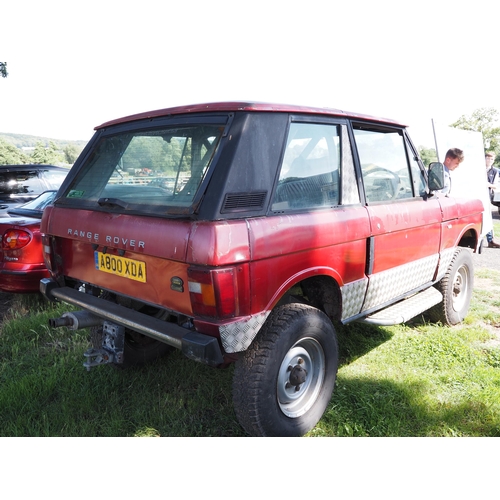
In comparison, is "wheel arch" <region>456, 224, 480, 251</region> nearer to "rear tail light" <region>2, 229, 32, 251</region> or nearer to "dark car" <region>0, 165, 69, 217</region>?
"rear tail light" <region>2, 229, 32, 251</region>

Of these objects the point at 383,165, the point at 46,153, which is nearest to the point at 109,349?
the point at 383,165

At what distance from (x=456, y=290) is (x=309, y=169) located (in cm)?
271

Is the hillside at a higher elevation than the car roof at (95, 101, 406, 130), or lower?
higher

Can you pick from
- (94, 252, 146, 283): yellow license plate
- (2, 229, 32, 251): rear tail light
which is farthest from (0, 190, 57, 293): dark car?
(94, 252, 146, 283): yellow license plate

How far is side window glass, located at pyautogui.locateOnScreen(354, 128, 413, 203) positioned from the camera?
301 centimetres

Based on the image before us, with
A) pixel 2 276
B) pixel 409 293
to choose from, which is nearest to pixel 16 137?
pixel 2 276

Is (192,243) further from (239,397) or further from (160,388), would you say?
(160,388)

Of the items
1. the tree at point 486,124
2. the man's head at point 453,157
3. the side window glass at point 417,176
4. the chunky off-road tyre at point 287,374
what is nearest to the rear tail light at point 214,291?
the chunky off-road tyre at point 287,374

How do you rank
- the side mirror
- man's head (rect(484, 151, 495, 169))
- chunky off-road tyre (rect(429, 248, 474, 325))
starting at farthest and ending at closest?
man's head (rect(484, 151, 495, 169)) < chunky off-road tyre (rect(429, 248, 474, 325)) < the side mirror

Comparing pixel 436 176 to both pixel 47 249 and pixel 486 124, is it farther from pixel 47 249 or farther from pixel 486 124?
pixel 486 124

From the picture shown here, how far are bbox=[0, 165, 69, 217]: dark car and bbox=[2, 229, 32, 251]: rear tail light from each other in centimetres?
292

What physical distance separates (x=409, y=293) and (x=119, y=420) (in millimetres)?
2466

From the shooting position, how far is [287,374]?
7.93 feet

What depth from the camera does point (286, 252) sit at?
223 cm
